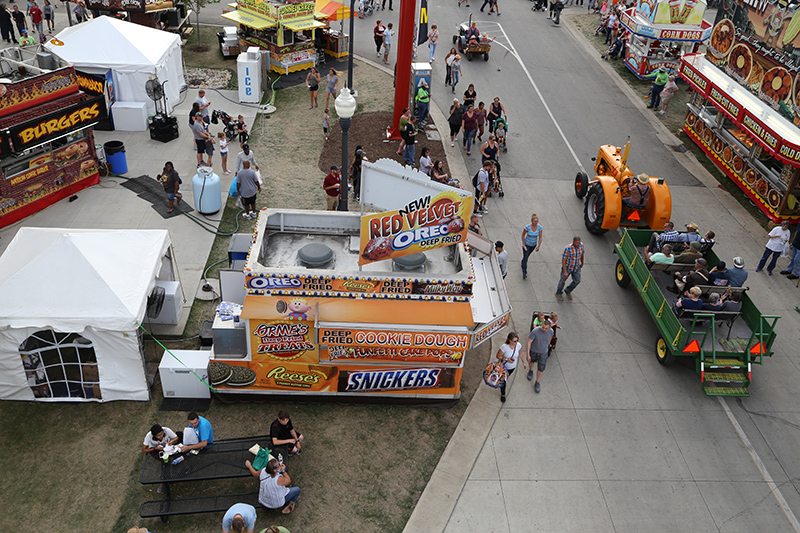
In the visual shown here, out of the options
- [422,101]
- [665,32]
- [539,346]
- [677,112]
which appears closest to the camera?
[539,346]

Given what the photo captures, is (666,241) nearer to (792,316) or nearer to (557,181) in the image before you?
(792,316)

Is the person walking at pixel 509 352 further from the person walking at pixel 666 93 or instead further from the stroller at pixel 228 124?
the person walking at pixel 666 93

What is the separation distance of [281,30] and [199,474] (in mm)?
19864

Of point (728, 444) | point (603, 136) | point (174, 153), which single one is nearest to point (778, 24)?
point (603, 136)

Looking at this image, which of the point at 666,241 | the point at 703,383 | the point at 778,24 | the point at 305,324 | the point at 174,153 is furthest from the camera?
the point at 174,153

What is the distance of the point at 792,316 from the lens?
1448 cm

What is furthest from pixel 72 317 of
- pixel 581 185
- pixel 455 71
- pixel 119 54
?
pixel 455 71

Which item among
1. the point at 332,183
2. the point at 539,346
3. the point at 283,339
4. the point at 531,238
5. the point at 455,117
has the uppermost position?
the point at 455,117

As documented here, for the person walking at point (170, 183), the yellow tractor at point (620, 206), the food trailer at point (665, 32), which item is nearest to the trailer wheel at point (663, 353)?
the yellow tractor at point (620, 206)

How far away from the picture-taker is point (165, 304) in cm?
1248

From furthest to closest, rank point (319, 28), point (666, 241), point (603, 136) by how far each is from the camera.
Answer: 1. point (319, 28)
2. point (603, 136)
3. point (666, 241)

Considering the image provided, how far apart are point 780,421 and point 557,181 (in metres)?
A: 9.73

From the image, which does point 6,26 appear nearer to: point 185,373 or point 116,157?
point 116,157

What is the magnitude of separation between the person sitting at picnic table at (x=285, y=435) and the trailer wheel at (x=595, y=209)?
9.95 meters
